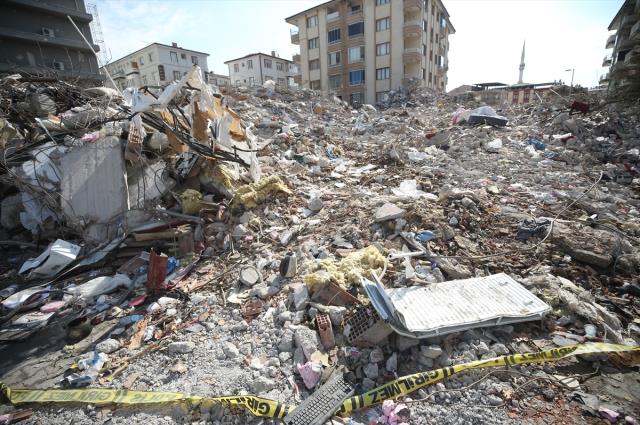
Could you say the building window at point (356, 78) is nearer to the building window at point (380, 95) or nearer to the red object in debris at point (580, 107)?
the building window at point (380, 95)

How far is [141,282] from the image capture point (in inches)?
136

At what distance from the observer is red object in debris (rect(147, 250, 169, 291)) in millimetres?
3182

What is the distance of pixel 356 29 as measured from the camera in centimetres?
2659

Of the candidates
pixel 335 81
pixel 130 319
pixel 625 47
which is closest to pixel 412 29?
pixel 335 81

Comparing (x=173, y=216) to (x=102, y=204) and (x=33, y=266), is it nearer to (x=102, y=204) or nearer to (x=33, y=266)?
(x=102, y=204)

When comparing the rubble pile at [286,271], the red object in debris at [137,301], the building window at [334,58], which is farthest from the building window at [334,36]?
the red object in debris at [137,301]

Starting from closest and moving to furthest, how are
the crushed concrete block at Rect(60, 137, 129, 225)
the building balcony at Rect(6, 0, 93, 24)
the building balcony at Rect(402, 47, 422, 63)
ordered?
1. the crushed concrete block at Rect(60, 137, 129, 225)
2. the building balcony at Rect(6, 0, 93, 24)
3. the building balcony at Rect(402, 47, 422, 63)

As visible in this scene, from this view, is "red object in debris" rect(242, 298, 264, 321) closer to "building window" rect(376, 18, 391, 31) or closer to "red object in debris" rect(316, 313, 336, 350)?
"red object in debris" rect(316, 313, 336, 350)

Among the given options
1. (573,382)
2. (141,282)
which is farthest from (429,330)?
(141,282)

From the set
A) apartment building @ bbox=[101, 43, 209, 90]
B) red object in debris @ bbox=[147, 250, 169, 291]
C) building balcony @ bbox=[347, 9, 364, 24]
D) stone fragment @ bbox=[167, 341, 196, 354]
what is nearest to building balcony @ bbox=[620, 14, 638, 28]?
building balcony @ bbox=[347, 9, 364, 24]

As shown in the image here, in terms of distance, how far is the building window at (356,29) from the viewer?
2631 cm

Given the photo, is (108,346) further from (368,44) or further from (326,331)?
(368,44)

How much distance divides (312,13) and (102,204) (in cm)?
3140

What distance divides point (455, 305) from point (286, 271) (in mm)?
1663
